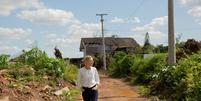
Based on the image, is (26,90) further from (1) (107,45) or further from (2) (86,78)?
(1) (107,45)

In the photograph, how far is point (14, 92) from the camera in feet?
22.6

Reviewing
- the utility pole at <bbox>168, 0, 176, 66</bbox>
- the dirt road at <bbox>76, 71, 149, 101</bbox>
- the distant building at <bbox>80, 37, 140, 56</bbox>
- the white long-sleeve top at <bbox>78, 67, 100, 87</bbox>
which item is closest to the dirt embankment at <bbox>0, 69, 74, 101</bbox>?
the dirt road at <bbox>76, 71, 149, 101</bbox>

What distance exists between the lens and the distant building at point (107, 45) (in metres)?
39.5

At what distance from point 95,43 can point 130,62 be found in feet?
72.7

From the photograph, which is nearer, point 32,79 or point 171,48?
point 32,79

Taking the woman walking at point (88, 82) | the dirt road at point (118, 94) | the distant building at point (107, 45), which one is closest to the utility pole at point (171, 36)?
the dirt road at point (118, 94)

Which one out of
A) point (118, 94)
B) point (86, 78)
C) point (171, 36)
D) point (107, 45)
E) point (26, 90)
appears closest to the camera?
point (86, 78)

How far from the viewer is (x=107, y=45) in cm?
4091

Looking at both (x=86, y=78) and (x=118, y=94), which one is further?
(x=118, y=94)

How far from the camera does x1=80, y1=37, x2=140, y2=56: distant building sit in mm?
39469

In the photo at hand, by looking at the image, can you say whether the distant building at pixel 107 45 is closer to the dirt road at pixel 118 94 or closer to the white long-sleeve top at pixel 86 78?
the dirt road at pixel 118 94

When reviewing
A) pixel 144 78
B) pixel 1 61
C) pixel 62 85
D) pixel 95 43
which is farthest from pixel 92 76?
pixel 95 43

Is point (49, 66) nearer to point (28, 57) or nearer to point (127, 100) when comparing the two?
point (28, 57)

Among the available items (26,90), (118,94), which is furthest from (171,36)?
(26,90)
